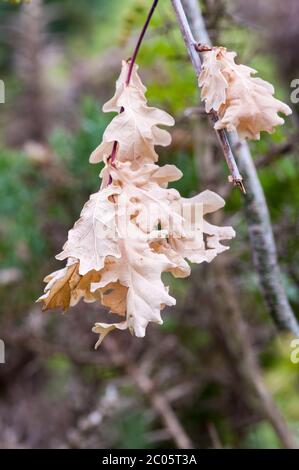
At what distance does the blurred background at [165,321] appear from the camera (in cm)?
100

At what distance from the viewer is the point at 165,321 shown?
1.25 metres

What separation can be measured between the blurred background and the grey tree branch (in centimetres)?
17

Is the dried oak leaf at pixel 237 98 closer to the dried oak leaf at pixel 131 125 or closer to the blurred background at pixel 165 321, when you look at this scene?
the dried oak leaf at pixel 131 125

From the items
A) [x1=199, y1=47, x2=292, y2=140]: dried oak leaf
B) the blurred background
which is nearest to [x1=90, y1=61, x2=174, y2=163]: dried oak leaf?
[x1=199, y1=47, x2=292, y2=140]: dried oak leaf

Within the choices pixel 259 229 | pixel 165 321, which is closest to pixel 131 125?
pixel 259 229

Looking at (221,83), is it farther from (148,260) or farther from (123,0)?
(123,0)

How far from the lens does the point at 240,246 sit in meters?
1.02

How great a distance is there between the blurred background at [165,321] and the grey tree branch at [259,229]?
175mm

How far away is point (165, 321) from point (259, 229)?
0.55 metres

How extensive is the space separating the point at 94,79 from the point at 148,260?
5.63 feet

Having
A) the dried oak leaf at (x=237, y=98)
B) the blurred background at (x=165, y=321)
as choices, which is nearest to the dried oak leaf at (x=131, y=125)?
the dried oak leaf at (x=237, y=98)

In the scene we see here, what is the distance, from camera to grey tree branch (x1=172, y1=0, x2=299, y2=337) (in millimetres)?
706

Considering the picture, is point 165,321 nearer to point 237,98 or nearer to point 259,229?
point 259,229

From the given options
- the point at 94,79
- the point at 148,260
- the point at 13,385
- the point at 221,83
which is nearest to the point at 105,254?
the point at 148,260
